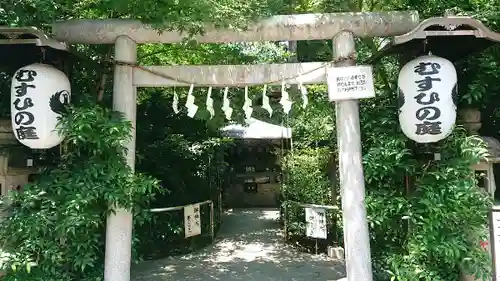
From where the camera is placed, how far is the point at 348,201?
556cm

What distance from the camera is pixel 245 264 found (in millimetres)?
8391

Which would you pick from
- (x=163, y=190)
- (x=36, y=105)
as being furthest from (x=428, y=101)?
(x=36, y=105)

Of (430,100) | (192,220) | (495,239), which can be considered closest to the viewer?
(430,100)

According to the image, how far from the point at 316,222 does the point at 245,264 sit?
1.74 m

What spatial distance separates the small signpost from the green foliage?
446 centimetres

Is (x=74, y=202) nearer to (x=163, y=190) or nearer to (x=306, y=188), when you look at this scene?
(x=163, y=190)

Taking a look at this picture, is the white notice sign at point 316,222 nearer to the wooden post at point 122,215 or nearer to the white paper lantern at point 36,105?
the wooden post at point 122,215

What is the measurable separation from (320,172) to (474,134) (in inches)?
164

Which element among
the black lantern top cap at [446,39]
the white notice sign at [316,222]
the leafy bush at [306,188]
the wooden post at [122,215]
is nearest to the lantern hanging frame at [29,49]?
the wooden post at [122,215]

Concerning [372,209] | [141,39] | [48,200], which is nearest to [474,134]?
[372,209]

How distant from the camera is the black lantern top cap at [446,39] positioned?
4.93 metres

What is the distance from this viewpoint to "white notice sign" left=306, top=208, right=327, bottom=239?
851 centimetres

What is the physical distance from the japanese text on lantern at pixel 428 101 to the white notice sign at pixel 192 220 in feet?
17.6

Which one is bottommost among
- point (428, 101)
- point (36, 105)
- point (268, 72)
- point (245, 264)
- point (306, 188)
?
point (245, 264)
